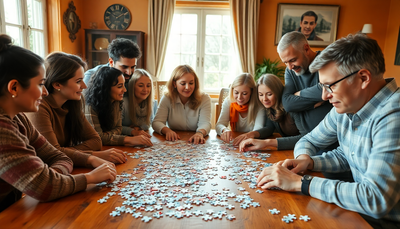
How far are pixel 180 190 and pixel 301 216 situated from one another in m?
0.60

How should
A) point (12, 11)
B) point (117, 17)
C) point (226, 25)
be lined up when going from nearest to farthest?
point (12, 11)
point (117, 17)
point (226, 25)

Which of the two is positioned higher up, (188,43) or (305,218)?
(188,43)

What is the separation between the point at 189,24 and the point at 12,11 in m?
3.57

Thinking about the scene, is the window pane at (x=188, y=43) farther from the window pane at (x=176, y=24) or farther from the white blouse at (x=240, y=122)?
the white blouse at (x=240, y=122)

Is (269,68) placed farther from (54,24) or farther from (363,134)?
(363,134)

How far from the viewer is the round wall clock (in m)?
6.79

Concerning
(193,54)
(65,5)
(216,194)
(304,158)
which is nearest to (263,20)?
(193,54)

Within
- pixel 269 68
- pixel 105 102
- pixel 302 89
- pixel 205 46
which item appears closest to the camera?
pixel 105 102

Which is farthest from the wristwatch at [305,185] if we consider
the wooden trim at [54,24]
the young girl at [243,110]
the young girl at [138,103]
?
the wooden trim at [54,24]

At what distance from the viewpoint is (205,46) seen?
7051 millimetres

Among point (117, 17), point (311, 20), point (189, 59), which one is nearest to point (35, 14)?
point (117, 17)

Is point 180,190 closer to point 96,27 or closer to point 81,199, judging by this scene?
point 81,199

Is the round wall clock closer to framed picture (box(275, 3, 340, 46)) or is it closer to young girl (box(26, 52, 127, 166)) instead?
framed picture (box(275, 3, 340, 46))

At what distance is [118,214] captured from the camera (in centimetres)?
130
